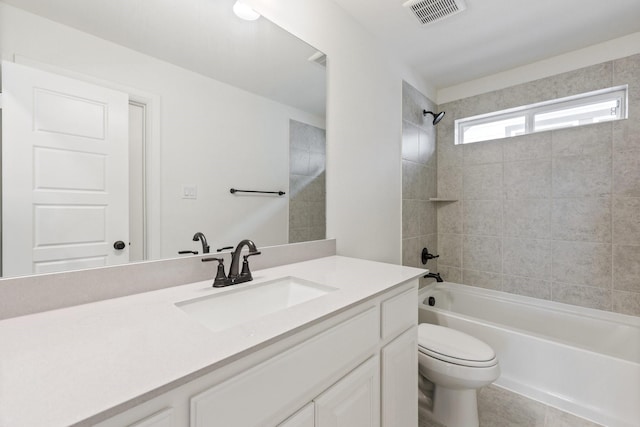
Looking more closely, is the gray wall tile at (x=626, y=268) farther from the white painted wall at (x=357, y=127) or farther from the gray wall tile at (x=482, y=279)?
the white painted wall at (x=357, y=127)

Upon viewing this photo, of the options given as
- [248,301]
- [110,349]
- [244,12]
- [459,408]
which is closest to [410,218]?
[459,408]

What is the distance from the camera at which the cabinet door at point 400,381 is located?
990 mm

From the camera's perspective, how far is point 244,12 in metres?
1.22

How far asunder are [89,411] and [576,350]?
2126 mm

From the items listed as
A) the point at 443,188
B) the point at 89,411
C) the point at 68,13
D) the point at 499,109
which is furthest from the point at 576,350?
the point at 68,13

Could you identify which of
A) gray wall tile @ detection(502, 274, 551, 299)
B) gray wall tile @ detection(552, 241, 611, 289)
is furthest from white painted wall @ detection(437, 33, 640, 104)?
gray wall tile @ detection(502, 274, 551, 299)

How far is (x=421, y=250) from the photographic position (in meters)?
2.50

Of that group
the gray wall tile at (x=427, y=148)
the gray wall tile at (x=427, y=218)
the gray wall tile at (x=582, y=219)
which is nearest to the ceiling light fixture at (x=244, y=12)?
the gray wall tile at (x=427, y=148)

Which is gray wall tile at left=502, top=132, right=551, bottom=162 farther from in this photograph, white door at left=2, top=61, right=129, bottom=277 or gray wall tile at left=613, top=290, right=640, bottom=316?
white door at left=2, top=61, right=129, bottom=277

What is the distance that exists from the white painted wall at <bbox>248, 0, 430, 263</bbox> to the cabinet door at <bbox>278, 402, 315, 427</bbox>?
3.22 ft

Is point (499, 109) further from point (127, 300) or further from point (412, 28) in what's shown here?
point (127, 300)

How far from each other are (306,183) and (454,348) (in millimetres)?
1179

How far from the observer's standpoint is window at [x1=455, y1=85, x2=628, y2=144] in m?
2.02

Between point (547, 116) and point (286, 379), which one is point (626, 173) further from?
point (286, 379)
